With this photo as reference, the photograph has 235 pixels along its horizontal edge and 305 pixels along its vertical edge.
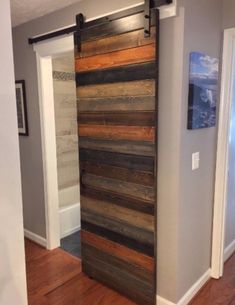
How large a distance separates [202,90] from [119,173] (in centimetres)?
84

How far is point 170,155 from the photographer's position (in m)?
1.81

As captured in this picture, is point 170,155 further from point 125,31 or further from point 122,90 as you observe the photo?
point 125,31

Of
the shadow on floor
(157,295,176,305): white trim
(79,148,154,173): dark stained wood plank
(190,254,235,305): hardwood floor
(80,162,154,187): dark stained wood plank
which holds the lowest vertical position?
the shadow on floor

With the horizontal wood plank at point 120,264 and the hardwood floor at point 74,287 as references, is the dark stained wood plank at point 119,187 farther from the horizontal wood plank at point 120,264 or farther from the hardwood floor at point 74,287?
the hardwood floor at point 74,287

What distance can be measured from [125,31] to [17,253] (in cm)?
151

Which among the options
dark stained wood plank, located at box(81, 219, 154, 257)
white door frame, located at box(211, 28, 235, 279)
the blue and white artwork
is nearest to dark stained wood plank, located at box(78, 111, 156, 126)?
the blue and white artwork

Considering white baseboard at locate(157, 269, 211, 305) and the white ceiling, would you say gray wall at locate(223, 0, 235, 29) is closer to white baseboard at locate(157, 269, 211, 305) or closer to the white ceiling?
the white ceiling

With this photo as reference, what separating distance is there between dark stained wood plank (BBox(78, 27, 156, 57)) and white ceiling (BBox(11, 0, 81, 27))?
432 millimetres

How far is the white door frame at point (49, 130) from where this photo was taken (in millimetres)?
2560

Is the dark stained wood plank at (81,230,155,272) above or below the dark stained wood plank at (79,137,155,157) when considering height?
below

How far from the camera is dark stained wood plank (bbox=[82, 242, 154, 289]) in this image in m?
2.01

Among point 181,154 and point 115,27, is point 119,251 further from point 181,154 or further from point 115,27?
point 115,27

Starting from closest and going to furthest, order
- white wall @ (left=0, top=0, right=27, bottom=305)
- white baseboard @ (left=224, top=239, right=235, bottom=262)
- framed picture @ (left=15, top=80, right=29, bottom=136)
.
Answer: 1. white wall @ (left=0, top=0, right=27, bottom=305)
2. white baseboard @ (left=224, top=239, right=235, bottom=262)
3. framed picture @ (left=15, top=80, right=29, bottom=136)

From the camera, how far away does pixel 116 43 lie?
75.3 inches
